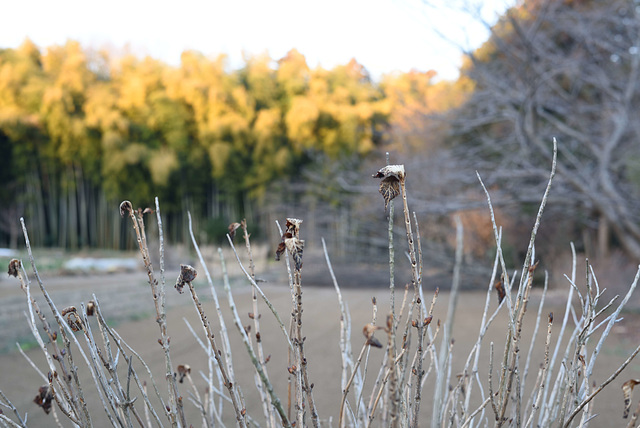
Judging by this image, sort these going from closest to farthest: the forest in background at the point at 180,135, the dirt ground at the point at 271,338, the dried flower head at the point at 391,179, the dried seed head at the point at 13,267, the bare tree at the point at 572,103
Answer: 1. the dried flower head at the point at 391,179
2. the dried seed head at the point at 13,267
3. the dirt ground at the point at 271,338
4. the bare tree at the point at 572,103
5. the forest in background at the point at 180,135

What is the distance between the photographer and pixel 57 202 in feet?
45.0

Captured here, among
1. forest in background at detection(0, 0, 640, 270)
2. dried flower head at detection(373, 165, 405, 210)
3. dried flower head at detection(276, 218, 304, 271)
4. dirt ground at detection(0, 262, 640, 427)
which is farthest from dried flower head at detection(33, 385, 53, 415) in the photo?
forest in background at detection(0, 0, 640, 270)

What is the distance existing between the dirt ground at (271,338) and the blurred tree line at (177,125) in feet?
15.7

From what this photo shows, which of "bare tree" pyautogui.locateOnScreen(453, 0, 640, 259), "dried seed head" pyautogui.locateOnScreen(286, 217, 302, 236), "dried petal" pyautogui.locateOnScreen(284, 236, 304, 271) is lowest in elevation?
"dried petal" pyautogui.locateOnScreen(284, 236, 304, 271)

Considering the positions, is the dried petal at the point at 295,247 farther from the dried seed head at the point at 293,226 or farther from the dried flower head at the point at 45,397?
the dried flower head at the point at 45,397

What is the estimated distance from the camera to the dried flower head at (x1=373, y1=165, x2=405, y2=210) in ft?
1.67

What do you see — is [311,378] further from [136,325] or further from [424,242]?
[424,242]

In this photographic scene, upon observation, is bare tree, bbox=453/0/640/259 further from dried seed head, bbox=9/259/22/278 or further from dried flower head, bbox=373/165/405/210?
dried seed head, bbox=9/259/22/278

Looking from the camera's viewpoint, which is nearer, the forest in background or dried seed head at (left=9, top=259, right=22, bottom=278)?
dried seed head at (left=9, top=259, right=22, bottom=278)

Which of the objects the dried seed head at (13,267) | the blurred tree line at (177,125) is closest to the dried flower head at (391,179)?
the dried seed head at (13,267)

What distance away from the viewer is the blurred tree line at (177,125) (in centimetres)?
1071

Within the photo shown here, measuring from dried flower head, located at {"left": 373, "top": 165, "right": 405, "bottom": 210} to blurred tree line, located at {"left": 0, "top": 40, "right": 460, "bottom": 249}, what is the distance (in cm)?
971

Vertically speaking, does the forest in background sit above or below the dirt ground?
above

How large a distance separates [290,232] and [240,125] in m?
10.2
